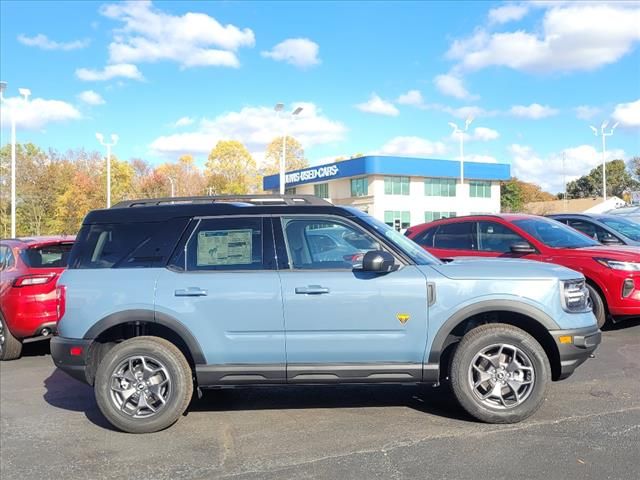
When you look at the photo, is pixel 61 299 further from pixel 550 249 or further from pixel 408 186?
pixel 408 186

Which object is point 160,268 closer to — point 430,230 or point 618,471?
point 618,471

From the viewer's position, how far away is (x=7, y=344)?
7.27m

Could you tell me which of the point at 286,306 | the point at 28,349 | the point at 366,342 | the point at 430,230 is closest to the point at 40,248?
the point at 28,349

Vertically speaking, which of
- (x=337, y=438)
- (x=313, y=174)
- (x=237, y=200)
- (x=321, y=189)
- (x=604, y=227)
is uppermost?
(x=313, y=174)

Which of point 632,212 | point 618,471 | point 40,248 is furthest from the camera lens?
point 632,212

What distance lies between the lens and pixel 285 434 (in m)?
4.53

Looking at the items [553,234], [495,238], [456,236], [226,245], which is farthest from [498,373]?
[456,236]

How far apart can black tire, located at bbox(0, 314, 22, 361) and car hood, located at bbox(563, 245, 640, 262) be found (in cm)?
752

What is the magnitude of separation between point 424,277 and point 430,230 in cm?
512

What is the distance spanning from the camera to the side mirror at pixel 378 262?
4.34 metres

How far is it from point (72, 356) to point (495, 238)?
6.25 meters

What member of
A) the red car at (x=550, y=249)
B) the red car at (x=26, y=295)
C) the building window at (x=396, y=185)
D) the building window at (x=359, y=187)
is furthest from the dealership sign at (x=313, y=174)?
the red car at (x=26, y=295)

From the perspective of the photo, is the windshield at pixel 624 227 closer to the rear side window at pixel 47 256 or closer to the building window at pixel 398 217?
the rear side window at pixel 47 256

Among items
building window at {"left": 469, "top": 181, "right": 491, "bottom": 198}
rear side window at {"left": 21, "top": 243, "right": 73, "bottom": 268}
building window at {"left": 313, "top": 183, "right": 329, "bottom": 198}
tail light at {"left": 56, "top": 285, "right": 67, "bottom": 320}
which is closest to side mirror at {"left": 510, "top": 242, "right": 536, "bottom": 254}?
tail light at {"left": 56, "top": 285, "right": 67, "bottom": 320}
